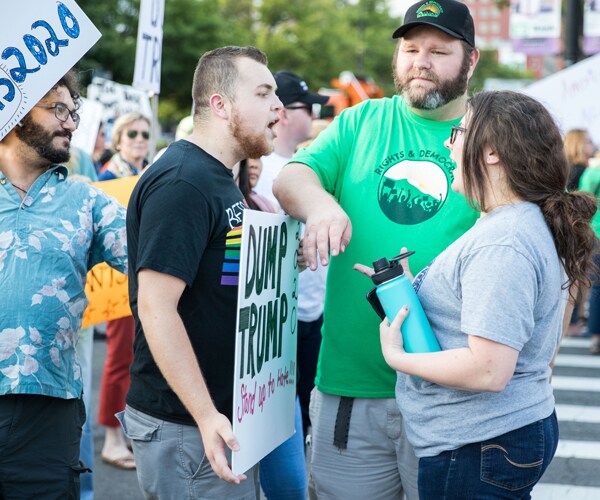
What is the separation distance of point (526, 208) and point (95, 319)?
245 centimetres

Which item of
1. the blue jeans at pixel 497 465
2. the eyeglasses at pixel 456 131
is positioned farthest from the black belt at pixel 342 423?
the eyeglasses at pixel 456 131

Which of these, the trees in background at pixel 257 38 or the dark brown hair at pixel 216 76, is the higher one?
the trees in background at pixel 257 38

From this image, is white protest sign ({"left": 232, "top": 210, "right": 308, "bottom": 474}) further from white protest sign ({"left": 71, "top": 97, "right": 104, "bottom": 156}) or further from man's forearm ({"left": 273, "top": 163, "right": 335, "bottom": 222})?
white protest sign ({"left": 71, "top": 97, "right": 104, "bottom": 156})

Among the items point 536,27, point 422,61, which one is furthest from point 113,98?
point 422,61

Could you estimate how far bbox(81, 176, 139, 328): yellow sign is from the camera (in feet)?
13.4

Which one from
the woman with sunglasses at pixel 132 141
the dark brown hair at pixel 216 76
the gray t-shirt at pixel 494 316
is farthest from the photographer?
the woman with sunglasses at pixel 132 141

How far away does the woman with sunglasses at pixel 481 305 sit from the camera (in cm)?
215

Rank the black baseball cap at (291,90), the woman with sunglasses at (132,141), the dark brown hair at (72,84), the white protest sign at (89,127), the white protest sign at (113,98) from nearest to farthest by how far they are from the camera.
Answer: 1. the dark brown hair at (72,84)
2. the black baseball cap at (291,90)
3. the woman with sunglasses at (132,141)
4. the white protest sign at (89,127)
5. the white protest sign at (113,98)

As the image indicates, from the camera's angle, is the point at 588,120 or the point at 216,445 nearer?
the point at 216,445

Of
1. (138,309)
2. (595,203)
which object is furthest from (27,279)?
(595,203)

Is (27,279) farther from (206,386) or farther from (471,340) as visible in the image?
(471,340)

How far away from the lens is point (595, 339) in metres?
8.98

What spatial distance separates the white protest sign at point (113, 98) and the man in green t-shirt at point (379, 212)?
26.7 ft

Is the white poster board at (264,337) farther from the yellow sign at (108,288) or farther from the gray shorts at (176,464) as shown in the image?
the yellow sign at (108,288)
